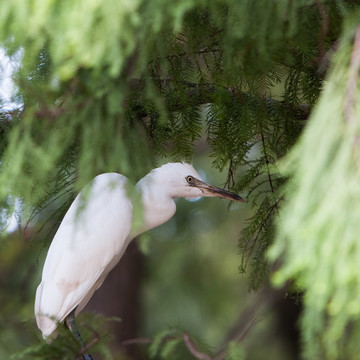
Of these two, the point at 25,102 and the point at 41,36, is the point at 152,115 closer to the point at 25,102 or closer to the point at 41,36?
the point at 25,102

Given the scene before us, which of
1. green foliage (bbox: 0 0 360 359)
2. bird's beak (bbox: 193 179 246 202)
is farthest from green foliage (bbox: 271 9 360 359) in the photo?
bird's beak (bbox: 193 179 246 202)

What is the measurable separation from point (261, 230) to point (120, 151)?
0.81 meters

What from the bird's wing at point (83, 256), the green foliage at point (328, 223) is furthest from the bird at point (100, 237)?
the green foliage at point (328, 223)

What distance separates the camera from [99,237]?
1.76 metres

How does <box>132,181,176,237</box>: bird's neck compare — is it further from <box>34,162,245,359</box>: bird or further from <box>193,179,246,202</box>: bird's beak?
<box>193,179,246,202</box>: bird's beak

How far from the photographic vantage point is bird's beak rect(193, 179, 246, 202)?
176cm

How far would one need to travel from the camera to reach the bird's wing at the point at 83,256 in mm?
1734

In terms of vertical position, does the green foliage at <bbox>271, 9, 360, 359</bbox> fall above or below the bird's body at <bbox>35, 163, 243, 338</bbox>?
above

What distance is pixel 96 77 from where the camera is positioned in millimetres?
997

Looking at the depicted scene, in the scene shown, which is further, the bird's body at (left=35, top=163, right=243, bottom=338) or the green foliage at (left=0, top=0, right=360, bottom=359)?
the bird's body at (left=35, top=163, right=243, bottom=338)

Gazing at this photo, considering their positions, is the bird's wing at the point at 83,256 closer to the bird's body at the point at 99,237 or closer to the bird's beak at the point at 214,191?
the bird's body at the point at 99,237

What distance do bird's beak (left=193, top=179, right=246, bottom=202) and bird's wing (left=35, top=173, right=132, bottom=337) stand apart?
0.72 feet

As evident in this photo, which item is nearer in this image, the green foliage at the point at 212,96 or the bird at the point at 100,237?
the green foliage at the point at 212,96

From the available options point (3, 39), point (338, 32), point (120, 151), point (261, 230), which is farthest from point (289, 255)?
point (261, 230)
